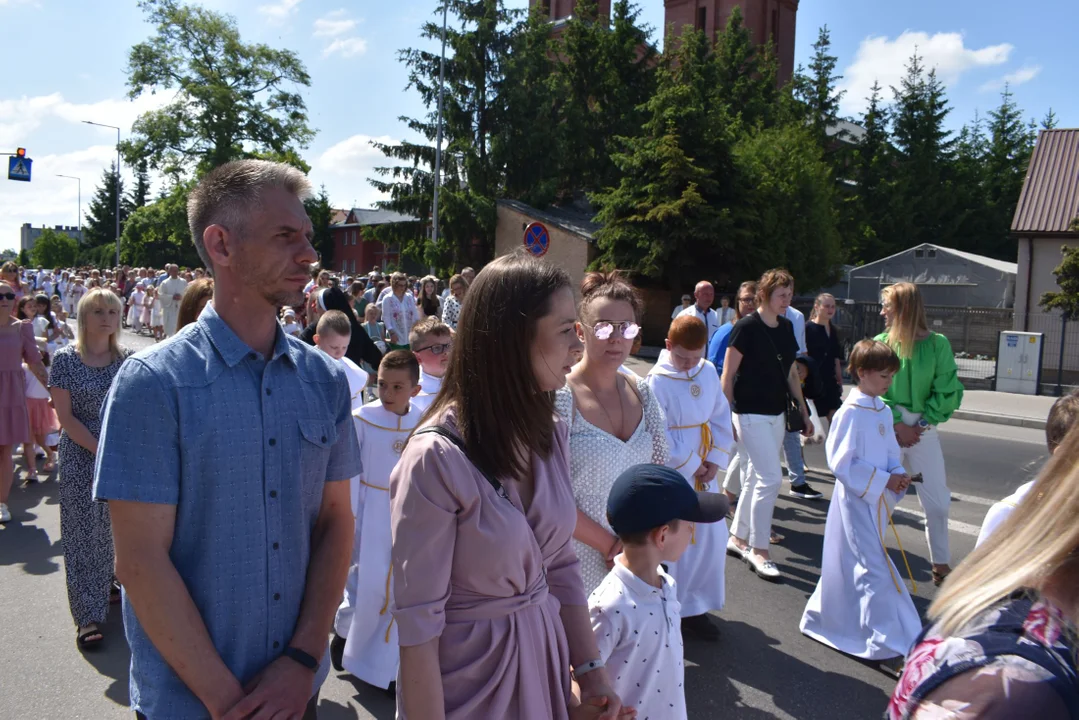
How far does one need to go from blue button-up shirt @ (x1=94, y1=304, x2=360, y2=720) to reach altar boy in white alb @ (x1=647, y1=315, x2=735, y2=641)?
307 centimetres

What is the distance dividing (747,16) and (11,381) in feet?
189

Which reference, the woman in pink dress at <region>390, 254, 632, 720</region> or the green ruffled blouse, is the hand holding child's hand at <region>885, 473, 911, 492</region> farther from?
the woman in pink dress at <region>390, 254, 632, 720</region>

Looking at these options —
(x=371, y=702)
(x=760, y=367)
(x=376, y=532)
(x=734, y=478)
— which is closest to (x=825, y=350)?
(x=734, y=478)

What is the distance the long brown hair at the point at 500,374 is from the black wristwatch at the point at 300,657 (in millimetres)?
618

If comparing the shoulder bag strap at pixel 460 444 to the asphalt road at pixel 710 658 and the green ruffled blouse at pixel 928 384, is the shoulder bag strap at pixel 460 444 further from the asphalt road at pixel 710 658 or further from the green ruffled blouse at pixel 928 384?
the green ruffled blouse at pixel 928 384

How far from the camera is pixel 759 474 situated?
595 centimetres

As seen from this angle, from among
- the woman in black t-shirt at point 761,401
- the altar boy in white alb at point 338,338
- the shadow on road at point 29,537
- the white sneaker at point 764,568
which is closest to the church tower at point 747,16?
the woman in black t-shirt at point 761,401

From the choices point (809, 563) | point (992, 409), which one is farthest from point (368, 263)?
point (809, 563)

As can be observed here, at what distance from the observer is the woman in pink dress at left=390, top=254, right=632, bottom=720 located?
6.24 ft

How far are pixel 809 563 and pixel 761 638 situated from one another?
154 centimetres

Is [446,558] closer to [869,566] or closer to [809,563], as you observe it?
[869,566]

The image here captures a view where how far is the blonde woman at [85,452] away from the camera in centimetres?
461

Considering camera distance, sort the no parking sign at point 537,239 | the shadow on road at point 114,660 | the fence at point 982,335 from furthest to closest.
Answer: the fence at point 982,335, the no parking sign at point 537,239, the shadow on road at point 114,660

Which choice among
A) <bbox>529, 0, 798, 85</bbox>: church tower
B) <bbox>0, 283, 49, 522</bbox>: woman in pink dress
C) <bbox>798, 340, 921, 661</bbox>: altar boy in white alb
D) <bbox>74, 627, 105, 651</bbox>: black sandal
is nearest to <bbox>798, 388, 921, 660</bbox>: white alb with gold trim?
<bbox>798, 340, 921, 661</bbox>: altar boy in white alb
